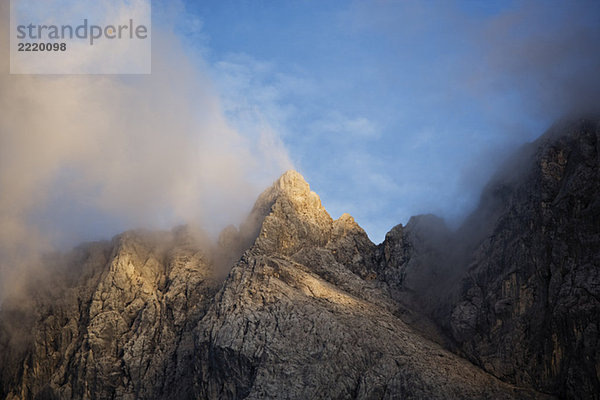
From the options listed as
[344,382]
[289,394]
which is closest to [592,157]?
[344,382]

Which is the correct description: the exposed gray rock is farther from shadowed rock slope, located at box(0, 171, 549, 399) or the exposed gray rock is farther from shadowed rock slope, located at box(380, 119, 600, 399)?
shadowed rock slope, located at box(380, 119, 600, 399)

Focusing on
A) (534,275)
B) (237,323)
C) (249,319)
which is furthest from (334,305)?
(534,275)

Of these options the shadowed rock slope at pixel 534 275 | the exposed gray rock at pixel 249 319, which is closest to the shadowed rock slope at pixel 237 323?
the exposed gray rock at pixel 249 319

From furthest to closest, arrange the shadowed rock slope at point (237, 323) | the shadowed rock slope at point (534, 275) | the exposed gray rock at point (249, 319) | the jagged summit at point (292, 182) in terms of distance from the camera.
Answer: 1. the jagged summit at point (292, 182)
2. the exposed gray rock at point (249, 319)
3. the shadowed rock slope at point (237, 323)
4. the shadowed rock slope at point (534, 275)

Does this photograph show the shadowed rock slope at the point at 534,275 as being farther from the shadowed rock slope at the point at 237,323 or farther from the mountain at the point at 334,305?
the shadowed rock slope at the point at 237,323

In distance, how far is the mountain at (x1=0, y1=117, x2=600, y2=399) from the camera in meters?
96.9

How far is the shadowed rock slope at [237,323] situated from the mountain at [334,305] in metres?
0.30

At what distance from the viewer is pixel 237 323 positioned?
361ft

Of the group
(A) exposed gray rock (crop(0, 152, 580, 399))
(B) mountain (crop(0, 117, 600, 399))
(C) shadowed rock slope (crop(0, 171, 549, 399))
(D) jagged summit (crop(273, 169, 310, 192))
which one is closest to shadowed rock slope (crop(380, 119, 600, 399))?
(B) mountain (crop(0, 117, 600, 399))

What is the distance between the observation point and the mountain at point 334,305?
96938mm

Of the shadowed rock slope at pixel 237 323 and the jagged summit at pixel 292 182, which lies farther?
the jagged summit at pixel 292 182

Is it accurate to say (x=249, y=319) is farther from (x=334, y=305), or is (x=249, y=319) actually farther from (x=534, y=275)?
(x=534, y=275)

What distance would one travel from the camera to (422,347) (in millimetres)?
107750

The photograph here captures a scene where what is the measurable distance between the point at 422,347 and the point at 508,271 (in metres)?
20.5
